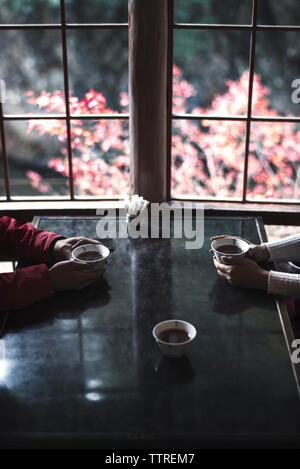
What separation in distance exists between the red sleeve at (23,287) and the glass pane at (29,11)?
10.0 ft

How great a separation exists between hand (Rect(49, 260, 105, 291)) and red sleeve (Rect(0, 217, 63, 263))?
24cm

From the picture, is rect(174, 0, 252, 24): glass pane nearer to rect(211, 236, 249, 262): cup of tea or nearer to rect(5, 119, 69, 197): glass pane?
rect(5, 119, 69, 197): glass pane

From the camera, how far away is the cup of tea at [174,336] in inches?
54.4

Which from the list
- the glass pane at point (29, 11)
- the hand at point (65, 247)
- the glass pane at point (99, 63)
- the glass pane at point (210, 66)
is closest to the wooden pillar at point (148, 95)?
the hand at point (65, 247)

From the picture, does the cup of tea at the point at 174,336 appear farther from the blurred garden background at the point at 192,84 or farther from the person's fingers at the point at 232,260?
the blurred garden background at the point at 192,84

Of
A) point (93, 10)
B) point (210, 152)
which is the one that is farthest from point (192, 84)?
point (93, 10)

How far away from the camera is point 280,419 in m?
1.20

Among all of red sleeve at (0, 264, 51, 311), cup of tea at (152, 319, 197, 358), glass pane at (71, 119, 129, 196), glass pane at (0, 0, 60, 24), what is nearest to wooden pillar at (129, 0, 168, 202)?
red sleeve at (0, 264, 51, 311)

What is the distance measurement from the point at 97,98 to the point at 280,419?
2.49m

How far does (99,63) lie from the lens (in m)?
4.41

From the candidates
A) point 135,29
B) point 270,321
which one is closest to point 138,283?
point 270,321

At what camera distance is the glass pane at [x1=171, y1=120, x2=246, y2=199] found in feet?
13.4
